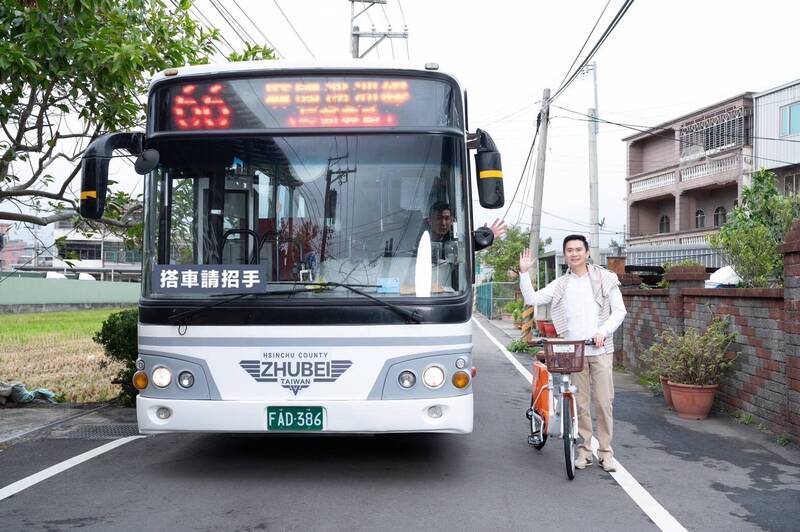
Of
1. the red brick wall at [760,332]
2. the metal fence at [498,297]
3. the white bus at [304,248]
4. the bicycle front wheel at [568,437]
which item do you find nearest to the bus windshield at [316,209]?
the white bus at [304,248]

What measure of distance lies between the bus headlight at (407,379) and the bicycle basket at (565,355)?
1.18m

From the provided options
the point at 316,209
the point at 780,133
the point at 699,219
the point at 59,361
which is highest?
the point at 780,133

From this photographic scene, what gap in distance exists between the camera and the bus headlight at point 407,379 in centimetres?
583

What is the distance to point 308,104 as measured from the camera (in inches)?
238

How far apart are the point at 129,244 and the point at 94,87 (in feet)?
10.1

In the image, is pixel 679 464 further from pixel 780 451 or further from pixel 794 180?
pixel 794 180

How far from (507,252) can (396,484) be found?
45208 mm

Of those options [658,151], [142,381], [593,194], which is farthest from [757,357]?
[658,151]

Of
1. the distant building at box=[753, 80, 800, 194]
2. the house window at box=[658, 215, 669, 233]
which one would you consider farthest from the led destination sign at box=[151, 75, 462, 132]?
the house window at box=[658, 215, 669, 233]

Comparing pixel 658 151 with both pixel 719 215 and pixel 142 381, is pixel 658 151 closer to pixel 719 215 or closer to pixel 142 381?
pixel 719 215

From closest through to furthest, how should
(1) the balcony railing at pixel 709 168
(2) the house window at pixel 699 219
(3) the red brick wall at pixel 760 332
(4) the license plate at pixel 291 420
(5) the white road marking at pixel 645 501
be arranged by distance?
(5) the white road marking at pixel 645 501, (4) the license plate at pixel 291 420, (3) the red brick wall at pixel 760 332, (1) the balcony railing at pixel 709 168, (2) the house window at pixel 699 219

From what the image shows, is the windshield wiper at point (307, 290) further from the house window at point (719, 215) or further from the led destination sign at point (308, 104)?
the house window at point (719, 215)

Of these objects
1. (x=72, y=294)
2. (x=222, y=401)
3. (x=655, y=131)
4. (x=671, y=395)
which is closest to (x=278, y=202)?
(x=222, y=401)

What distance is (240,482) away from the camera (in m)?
6.05
